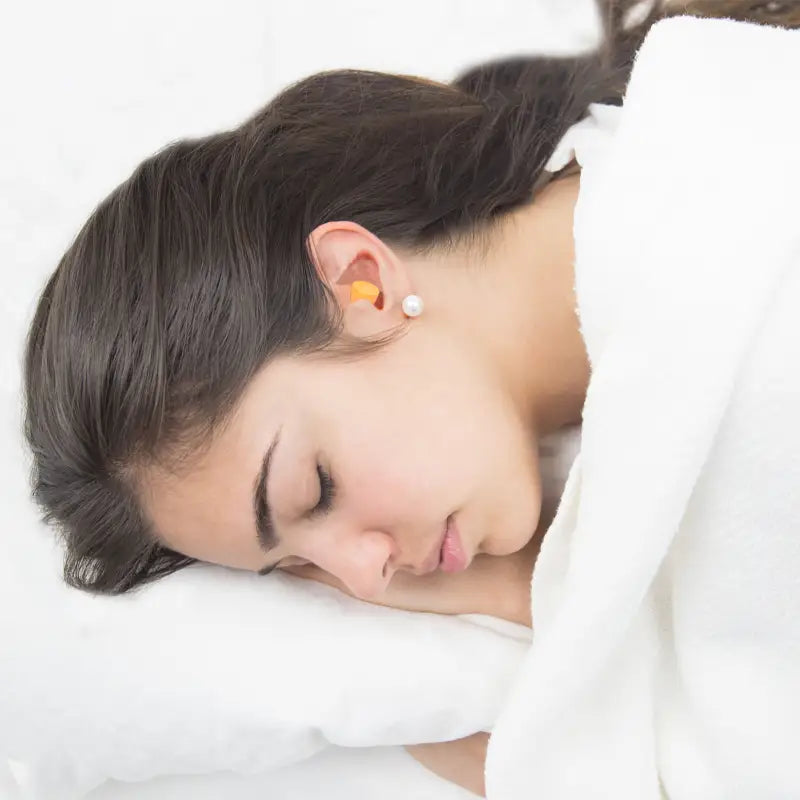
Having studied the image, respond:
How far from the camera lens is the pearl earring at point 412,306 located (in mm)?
849

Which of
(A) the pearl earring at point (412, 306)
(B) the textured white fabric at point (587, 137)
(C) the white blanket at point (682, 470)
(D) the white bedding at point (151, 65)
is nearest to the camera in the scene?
(C) the white blanket at point (682, 470)

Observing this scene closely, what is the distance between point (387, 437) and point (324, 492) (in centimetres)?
8

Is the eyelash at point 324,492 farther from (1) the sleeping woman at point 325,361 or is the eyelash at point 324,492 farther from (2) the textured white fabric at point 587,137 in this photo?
(2) the textured white fabric at point 587,137

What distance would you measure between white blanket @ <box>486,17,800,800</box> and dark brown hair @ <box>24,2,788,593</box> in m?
0.16

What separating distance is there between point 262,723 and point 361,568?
0.66 feet

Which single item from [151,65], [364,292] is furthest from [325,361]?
[151,65]

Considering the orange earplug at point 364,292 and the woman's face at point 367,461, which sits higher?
the orange earplug at point 364,292

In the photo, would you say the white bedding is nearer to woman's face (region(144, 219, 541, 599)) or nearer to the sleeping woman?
the sleeping woman

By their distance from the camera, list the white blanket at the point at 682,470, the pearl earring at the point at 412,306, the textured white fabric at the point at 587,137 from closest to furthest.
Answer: the white blanket at the point at 682,470 → the pearl earring at the point at 412,306 → the textured white fabric at the point at 587,137

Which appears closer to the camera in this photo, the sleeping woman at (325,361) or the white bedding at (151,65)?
the sleeping woman at (325,361)

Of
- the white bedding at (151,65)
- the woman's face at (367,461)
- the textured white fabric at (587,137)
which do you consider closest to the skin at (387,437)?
the woman's face at (367,461)

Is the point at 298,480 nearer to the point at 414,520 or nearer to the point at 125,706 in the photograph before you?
the point at 414,520

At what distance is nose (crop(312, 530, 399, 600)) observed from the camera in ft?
2.78

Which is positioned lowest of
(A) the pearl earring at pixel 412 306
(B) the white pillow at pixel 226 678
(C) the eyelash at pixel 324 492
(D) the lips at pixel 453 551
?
(B) the white pillow at pixel 226 678
